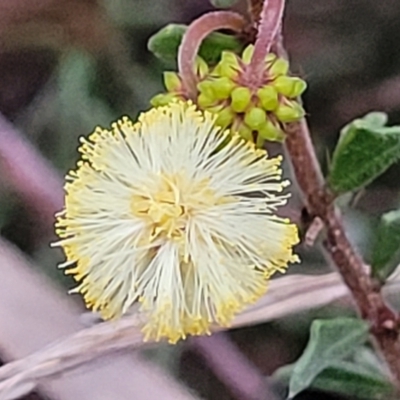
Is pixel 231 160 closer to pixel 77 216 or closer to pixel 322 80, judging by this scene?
pixel 77 216

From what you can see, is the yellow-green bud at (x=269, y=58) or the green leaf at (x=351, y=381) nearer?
the yellow-green bud at (x=269, y=58)

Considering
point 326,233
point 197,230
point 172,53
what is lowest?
point 326,233

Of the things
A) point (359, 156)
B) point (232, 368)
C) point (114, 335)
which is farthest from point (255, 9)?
point (232, 368)

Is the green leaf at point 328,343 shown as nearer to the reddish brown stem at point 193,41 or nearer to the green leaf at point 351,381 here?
the green leaf at point 351,381

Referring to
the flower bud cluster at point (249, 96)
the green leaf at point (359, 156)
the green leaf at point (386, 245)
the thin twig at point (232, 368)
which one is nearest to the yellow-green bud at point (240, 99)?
the flower bud cluster at point (249, 96)

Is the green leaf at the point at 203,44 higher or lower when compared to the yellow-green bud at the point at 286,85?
higher

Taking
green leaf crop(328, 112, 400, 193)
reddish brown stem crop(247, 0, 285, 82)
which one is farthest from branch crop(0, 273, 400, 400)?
reddish brown stem crop(247, 0, 285, 82)

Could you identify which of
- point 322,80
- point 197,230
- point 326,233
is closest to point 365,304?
point 326,233
